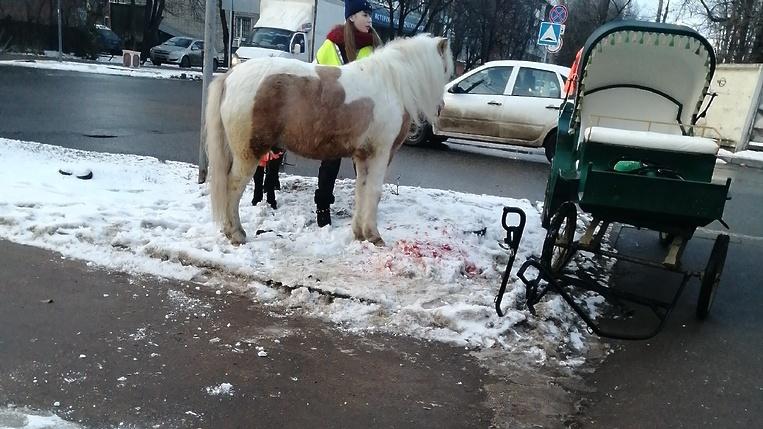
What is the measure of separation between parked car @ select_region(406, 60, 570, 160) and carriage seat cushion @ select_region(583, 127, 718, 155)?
6.57m

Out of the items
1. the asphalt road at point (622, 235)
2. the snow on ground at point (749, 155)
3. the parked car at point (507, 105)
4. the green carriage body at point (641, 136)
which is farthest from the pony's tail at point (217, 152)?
the snow on ground at point (749, 155)

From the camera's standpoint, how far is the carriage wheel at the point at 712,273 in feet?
14.4

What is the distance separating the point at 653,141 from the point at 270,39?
65.7ft

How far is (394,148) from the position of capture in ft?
17.3

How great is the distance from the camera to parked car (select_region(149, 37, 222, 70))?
3459 cm

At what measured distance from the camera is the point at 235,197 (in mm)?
5020

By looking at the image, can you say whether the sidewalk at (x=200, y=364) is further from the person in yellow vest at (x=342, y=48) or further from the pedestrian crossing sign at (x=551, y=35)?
the pedestrian crossing sign at (x=551, y=35)

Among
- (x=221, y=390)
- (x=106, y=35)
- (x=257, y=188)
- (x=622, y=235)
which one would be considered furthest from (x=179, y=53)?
(x=221, y=390)

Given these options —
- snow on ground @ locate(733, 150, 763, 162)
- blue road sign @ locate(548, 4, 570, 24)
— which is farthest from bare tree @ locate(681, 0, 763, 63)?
blue road sign @ locate(548, 4, 570, 24)

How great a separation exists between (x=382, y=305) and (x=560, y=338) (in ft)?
3.76

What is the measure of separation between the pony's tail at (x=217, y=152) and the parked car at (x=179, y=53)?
3088 centimetres

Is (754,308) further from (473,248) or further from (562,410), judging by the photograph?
(562,410)

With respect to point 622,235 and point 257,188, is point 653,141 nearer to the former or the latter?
point 622,235

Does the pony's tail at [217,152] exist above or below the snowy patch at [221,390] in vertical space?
above
